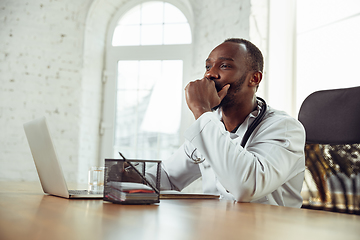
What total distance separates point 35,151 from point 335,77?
237 centimetres

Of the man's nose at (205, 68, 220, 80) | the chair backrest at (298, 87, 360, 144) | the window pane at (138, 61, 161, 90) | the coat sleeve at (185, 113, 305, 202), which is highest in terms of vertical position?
the window pane at (138, 61, 161, 90)

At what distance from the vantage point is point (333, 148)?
1295mm

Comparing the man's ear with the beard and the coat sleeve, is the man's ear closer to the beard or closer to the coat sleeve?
the beard

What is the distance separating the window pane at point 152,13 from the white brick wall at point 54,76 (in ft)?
1.05

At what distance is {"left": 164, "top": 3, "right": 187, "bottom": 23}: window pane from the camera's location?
4250 millimetres

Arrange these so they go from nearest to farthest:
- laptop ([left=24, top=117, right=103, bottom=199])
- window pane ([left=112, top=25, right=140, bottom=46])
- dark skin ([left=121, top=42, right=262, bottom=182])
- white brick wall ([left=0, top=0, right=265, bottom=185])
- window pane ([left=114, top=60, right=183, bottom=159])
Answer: laptop ([left=24, top=117, right=103, bottom=199])
dark skin ([left=121, top=42, right=262, bottom=182])
white brick wall ([left=0, top=0, right=265, bottom=185])
window pane ([left=114, top=60, right=183, bottom=159])
window pane ([left=112, top=25, right=140, bottom=46])

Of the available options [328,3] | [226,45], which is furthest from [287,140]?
[328,3]

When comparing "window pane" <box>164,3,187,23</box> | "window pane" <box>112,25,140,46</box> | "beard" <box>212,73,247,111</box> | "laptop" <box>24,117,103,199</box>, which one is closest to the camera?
"laptop" <box>24,117,103,199</box>

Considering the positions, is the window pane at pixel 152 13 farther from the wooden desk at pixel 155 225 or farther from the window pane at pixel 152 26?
the wooden desk at pixel 155 225

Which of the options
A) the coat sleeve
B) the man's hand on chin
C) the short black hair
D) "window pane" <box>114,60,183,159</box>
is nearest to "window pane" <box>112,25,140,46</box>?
"window pane" <box>114,60,183,159</box>

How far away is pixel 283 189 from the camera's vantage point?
4.75 feet

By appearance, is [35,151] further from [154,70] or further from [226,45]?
[154,70]

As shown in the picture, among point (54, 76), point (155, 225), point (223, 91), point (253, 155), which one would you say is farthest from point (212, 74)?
point (54, 76)

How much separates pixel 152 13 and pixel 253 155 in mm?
3548
